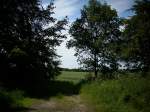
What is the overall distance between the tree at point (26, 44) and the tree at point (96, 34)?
15.0m

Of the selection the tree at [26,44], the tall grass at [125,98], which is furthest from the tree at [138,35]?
the tall grass at [125,98]

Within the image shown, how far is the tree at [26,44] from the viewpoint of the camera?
27891 millimetres

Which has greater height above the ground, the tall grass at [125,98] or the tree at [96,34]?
the tree at [96,34]

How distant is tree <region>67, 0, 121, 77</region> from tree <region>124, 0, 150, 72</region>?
1135cm

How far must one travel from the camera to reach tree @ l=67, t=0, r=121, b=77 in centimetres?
5031

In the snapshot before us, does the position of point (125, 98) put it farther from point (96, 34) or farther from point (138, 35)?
point (96, 34)

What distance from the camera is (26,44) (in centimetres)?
2909

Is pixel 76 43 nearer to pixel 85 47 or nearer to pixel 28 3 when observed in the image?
pixel 85 47

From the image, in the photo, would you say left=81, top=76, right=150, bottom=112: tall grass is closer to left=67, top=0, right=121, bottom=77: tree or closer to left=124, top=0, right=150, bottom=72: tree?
left=124, top=0, right=150, bottom=72: tree

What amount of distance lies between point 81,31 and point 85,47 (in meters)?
2.85

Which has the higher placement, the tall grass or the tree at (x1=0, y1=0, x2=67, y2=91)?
the tree at (x1=0, y1=0, x2=67, y2=91)

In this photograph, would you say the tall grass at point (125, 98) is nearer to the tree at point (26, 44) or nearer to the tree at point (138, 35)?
the tree at point (26, 44)

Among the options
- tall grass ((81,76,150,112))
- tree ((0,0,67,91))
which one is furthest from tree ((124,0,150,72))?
tall grass ((81,76,150,112))

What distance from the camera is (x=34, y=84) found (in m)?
29.8
